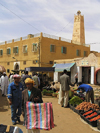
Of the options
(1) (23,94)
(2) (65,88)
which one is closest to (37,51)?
(2) (65,88)

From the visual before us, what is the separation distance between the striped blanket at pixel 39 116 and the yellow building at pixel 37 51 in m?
20.8

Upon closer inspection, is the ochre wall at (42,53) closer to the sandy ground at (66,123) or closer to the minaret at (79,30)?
the minaret at (79,30)

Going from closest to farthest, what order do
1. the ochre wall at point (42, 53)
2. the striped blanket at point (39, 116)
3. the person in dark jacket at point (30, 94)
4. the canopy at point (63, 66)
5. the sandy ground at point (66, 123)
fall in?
the striped blanket at point (39, 116) → the person in dark jacket at point (30, 94) → the sandy ground at point (66, 123) → the canopy at point (63, 66) → the ochre wall at point (42, 53)

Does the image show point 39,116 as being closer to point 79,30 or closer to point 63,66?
point 63,66

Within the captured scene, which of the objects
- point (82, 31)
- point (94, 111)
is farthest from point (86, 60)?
point (82, 31)

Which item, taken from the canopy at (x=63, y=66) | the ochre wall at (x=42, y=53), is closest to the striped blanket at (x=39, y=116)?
the canopy at (x=63, y=66)

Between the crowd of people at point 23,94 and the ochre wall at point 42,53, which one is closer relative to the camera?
the crowd of people at point 23,94

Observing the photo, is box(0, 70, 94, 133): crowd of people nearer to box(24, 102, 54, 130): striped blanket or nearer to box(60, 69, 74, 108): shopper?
box(60, 69, 74, 108): shopper

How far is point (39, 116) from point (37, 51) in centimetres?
2151

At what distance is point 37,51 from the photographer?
79.2ft

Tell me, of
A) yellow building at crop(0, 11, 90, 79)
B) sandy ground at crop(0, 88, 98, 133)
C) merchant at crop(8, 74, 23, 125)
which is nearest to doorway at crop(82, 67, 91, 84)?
yellow building at crop(0, 11, 90, 79)

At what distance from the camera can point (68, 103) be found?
725cm

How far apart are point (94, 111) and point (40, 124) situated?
3.20 metres

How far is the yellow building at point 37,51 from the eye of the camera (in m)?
24.1
